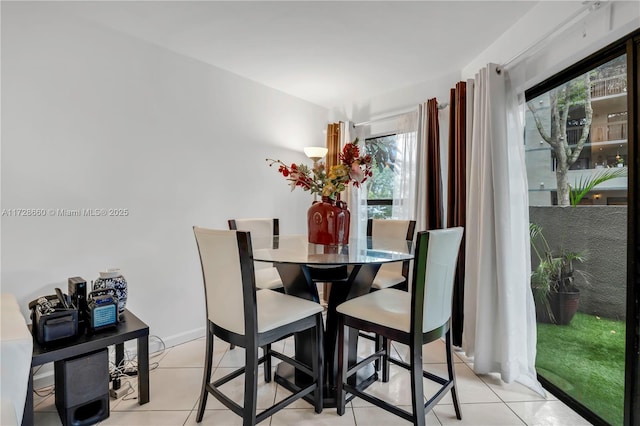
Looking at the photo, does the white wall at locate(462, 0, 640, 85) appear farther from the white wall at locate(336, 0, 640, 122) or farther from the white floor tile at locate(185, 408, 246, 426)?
the white floor tile at locate(185, 408, 246, 426)

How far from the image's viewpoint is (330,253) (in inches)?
Result: 74.0

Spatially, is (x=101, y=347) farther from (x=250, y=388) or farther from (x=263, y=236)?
(x=263, y=236)

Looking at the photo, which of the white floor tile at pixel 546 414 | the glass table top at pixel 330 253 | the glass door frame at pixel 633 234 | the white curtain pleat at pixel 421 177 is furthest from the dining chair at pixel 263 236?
the glass door frame at pixel 633 234

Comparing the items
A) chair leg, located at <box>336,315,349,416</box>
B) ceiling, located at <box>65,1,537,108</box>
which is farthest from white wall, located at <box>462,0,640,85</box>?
chair leg, located at <box>336,315,349,416</box>

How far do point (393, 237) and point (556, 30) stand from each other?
66.3 inches

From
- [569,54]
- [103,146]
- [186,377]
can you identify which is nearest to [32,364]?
[186,377]

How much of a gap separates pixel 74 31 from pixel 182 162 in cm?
109

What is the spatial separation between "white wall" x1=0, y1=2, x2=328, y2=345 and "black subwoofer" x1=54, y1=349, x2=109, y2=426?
2.31 ft

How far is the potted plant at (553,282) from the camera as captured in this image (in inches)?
77.5

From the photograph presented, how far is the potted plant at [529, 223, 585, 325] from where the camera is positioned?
197 cm

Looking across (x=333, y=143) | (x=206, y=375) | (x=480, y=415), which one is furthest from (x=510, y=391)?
(x=333, y=143)

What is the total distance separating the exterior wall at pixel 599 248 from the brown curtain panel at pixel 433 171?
0.94 meters

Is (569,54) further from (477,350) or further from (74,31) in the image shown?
(74,31)

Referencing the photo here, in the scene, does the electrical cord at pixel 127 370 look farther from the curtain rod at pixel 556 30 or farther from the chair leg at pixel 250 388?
the curtain rod at pixel 556 30
